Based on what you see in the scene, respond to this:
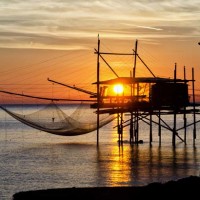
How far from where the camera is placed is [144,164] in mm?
39375

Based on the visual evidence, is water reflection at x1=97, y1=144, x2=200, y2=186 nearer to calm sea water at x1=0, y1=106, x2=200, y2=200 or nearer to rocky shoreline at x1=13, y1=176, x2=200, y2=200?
calm sea water at x1=0, y1=106, x2=200, y2=200

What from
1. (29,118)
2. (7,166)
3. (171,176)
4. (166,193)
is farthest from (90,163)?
(166,193)

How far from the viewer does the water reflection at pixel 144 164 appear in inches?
1265

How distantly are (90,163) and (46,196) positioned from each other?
21.9 m

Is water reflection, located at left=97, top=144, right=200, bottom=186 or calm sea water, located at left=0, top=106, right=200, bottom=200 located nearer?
calm sea water, located at left=0, top=106, right=200, bottom=200

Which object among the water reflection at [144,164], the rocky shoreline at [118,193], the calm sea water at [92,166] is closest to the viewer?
the rocky shoreline at [118,193]

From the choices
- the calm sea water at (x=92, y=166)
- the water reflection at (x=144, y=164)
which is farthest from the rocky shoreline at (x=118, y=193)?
the water reflection at (x=144, y=164)

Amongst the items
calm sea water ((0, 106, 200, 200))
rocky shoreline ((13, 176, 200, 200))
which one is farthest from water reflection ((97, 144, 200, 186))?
rocky shoreline ((13, 176, 200, 200))

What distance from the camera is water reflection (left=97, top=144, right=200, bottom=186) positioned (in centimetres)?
3212

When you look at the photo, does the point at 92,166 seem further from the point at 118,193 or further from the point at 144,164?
the point at 118,193

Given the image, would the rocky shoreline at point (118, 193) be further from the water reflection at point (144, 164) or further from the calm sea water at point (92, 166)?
the water reflection at point (144, 164)

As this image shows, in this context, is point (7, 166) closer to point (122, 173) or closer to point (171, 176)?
point (122, 173)

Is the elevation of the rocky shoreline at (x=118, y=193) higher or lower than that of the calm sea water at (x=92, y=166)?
higher

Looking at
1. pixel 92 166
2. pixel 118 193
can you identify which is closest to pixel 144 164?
pixel 92 166
